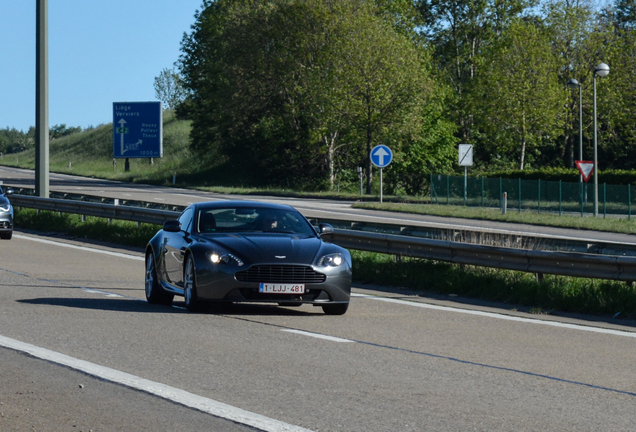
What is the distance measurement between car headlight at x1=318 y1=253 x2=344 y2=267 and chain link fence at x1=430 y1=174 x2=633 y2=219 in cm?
3225

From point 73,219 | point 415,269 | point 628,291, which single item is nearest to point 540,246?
point 415,269

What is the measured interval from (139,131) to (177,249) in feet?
141

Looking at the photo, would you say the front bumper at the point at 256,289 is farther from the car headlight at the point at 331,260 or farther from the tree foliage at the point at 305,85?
the tree foliage at the point at 305,85

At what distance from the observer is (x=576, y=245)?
48.9ft

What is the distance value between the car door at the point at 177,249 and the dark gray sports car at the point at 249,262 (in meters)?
0.01

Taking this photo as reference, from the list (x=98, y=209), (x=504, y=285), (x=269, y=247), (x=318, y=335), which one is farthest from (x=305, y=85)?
(x=318, y=335)

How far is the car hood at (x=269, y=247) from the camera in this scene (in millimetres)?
11383

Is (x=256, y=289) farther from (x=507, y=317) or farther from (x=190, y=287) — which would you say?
(x=507, y=317)

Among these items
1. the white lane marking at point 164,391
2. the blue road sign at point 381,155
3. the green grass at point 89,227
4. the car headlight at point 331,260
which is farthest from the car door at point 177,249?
the blue road sign at point 381,155

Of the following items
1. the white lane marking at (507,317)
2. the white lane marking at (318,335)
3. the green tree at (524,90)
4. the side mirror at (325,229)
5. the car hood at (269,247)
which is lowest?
the white lane marking at (507,317)

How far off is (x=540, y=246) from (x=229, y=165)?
2432 inches

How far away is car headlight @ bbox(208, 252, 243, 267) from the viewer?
11359mm

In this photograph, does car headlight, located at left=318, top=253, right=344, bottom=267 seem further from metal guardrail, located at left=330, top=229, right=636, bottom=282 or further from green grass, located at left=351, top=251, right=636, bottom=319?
metal guardrail, located at left=330, top=229, right=636, bottom=282

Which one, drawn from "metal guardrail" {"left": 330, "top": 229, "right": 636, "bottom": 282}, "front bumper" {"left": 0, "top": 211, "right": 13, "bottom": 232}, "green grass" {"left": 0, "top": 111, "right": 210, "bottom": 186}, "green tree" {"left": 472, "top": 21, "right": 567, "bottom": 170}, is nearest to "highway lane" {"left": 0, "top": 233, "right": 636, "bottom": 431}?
"metal guardrail" {"left": 330, "top": 229, "right": 636, "bottom": 282}
